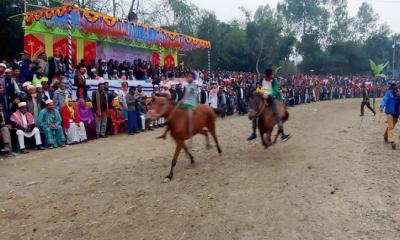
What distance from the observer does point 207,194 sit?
7289mm

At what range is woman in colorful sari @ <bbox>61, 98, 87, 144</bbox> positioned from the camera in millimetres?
13188

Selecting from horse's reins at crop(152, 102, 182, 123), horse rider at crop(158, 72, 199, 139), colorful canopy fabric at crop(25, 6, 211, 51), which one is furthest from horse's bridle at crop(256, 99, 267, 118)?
colorful canopy fabric at crop(25, 6, 211, 51)

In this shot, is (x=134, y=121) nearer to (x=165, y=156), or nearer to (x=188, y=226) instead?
(x=165, y=156)

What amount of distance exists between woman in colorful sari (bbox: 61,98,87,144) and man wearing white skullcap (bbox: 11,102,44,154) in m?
1.15

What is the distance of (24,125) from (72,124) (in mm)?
1766

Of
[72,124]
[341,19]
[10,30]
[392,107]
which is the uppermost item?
[341,19]

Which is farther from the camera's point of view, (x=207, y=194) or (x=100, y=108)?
(x=100, y=108)

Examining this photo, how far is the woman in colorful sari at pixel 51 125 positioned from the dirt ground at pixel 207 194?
938 millimetres

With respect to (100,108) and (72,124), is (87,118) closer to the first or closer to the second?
(100,108)

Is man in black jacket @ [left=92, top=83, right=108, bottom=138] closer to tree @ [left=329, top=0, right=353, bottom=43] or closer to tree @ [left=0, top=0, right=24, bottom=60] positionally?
tree @ [left=0, top=0, right=24, bottom=60]

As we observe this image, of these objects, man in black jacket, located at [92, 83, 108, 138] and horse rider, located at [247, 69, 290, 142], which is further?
man in black jacket, located at [92, 83, 108, 138]

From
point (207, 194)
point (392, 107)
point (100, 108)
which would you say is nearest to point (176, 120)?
point (207, 194)

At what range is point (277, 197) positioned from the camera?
23.0ft

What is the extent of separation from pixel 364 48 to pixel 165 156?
59327 millimetres
